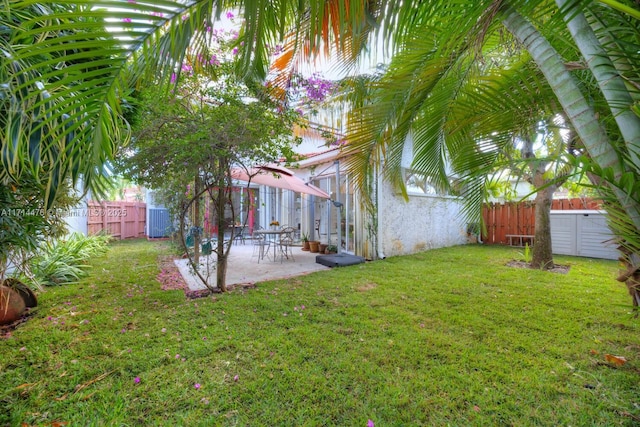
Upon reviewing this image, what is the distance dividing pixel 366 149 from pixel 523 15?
5.89 feet

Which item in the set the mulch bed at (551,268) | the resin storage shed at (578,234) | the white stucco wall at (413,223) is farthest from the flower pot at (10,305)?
the resin storage shed at (578,234)

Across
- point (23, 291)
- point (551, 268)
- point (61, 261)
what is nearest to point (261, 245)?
point (61, 261)

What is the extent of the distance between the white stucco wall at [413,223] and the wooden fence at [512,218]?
3.93 ft

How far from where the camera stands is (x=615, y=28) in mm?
1201

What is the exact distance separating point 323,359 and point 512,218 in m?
10.8

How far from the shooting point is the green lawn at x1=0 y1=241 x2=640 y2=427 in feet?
6.40

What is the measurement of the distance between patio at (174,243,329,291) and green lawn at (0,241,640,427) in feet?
2.87

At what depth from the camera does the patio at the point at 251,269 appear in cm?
542

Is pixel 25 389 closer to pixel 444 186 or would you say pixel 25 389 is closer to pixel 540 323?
pixel 444 186

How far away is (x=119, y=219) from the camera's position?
1195cm

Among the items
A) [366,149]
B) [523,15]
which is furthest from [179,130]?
[523,15]

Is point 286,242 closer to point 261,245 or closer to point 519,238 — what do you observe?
point 261,245

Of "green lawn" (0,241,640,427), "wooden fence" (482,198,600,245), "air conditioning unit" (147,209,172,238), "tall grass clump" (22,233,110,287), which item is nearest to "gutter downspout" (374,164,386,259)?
"green lawn" (0,241,640,427)

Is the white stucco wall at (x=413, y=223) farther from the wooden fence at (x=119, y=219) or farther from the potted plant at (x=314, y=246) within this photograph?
the wooden fence at (x=119, y=219)
